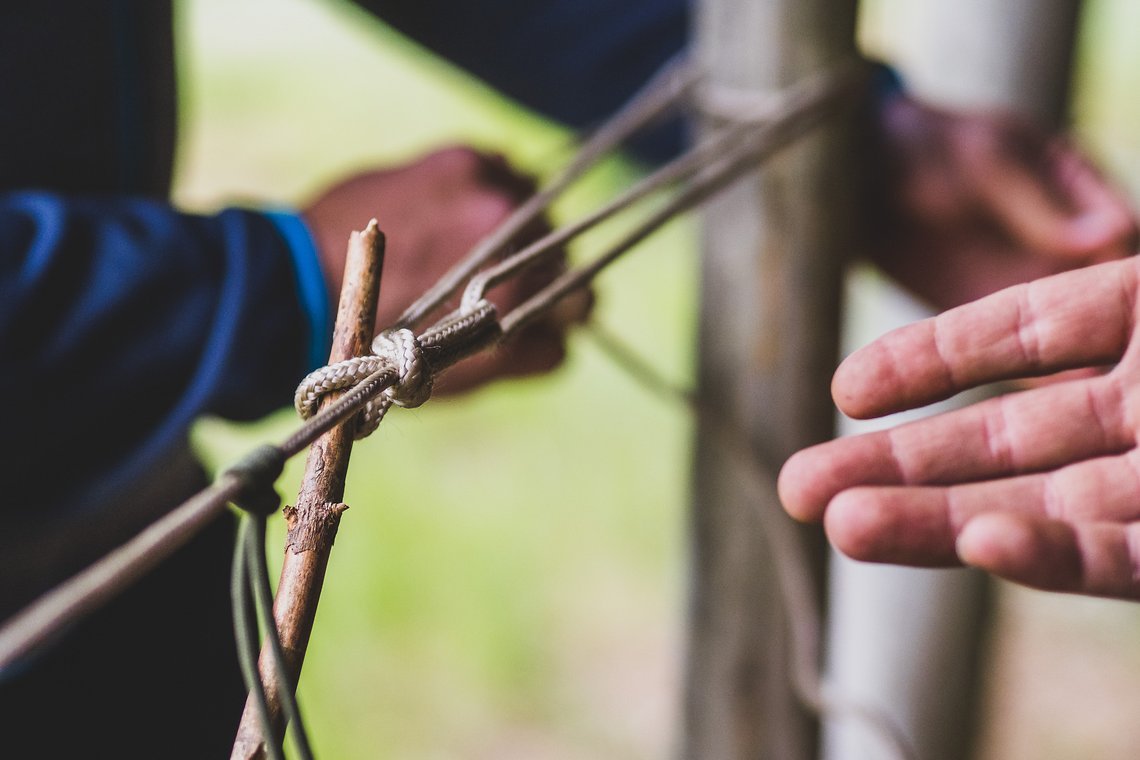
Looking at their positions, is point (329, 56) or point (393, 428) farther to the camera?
point (329, 56)

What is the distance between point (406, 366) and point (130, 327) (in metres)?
0.33

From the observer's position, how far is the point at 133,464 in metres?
0.61

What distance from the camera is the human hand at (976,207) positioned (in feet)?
2.46

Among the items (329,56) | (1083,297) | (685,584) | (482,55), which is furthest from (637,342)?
(1083,297)

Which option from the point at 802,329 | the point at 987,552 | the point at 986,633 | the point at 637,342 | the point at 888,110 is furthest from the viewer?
the point at 637,342

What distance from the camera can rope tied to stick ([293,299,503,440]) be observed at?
1.08ft

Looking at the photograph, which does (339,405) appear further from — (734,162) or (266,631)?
(734,162)

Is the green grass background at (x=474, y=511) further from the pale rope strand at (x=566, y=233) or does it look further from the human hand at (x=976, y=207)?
the pale rope strand at (x=566, y=233)

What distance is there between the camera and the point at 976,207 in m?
0.78

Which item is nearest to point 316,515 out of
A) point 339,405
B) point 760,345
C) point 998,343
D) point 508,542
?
point 339,405

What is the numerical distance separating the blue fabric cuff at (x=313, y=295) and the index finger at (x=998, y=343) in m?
0.35

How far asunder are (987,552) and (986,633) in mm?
943

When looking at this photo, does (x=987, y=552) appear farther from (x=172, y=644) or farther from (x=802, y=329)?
(x=172, y=644)

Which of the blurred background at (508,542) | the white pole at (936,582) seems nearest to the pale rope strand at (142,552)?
the white pole at (936,582)
